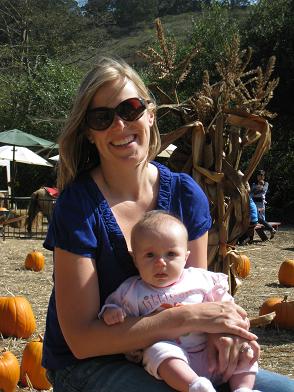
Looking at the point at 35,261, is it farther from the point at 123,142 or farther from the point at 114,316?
the point at 114,316

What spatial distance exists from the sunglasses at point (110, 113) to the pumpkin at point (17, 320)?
389 centimetres

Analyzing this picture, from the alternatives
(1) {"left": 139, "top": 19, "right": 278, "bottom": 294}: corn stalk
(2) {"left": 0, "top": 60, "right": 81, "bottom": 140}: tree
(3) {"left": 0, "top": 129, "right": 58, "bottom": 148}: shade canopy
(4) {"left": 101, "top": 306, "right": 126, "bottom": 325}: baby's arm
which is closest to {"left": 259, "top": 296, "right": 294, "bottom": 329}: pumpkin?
(1) {"left": 139, "top": 19, "right": 278, "bottom": 294}: corn stalk

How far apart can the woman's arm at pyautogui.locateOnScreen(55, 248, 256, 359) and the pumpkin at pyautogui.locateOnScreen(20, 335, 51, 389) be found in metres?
2.59

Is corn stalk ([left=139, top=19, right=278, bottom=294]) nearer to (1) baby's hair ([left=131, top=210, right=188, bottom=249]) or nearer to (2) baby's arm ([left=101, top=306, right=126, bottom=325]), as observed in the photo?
(1) baby's hair ([left=131, top=210, right=188, bottom=249])

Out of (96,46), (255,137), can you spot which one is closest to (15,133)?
Answer: (255,137)

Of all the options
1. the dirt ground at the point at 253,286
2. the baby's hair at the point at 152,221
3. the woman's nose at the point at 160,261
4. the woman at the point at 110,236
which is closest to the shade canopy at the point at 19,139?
the dirt ground at the point at 253,286

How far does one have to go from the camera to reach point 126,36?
7919 cm

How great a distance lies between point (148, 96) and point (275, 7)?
74.6 ft

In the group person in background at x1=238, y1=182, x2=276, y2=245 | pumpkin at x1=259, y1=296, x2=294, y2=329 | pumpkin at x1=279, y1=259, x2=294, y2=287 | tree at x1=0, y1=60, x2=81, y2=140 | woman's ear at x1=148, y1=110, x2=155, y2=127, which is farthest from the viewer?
tree at x1=0, y1=60, x2=81, y2=140

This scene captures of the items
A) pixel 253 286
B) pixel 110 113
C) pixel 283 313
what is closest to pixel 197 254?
pixel 110 113

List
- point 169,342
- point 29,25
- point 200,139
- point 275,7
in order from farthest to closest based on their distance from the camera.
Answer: point 29,25 → point 275,7 → point 200,139 → point 169,342

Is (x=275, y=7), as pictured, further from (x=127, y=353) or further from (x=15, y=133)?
(x=127, y=353)

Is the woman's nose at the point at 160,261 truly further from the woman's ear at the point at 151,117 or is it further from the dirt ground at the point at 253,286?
the dirt ground at the point at 253,286

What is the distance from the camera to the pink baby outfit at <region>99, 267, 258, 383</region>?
221 cm
